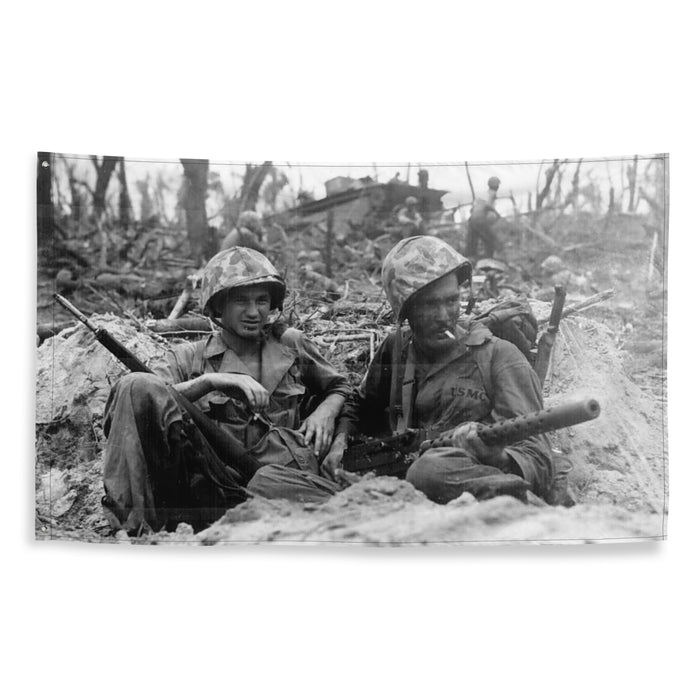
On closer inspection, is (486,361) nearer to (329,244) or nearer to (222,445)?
(329,244)

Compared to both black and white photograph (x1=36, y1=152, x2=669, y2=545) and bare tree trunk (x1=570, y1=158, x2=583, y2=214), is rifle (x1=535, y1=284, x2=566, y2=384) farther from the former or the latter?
bare tree trunk (x1=570, y1=158, x2=583, y2=214)

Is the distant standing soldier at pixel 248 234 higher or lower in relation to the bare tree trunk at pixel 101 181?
lower

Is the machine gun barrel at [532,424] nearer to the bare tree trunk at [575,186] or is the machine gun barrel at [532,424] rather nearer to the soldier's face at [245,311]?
the bare tree trunk at [575,186]

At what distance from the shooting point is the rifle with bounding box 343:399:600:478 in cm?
420

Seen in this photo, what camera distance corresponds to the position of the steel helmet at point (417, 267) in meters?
4.31

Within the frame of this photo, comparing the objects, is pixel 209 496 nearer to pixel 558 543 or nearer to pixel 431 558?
pixel 431 558

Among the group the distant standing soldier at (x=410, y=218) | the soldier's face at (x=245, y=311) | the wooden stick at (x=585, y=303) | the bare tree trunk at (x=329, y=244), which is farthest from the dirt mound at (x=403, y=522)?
the distant standing soldier at (x=410, y=218)

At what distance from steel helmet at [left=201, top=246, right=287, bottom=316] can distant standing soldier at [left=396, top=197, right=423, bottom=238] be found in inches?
27.4

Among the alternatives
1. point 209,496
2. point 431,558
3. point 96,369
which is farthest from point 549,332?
point 96,369

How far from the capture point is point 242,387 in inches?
170

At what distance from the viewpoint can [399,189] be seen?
443cm

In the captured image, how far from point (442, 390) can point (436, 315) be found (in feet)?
1.26

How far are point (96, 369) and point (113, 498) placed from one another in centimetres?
67

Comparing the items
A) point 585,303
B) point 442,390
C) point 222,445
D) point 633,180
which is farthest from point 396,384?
point 633,180
